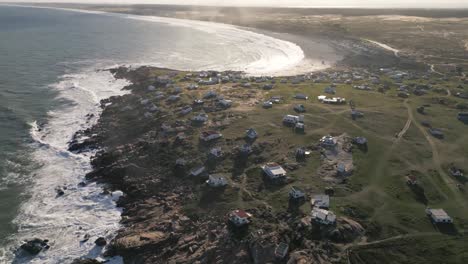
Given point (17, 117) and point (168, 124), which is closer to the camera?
point (168, 124)

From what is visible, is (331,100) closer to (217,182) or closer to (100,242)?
(217,182)

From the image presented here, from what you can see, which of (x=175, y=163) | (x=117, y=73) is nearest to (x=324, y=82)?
(x=175, y=163)

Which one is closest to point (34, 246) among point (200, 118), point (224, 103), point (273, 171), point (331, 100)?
point (273, 171)

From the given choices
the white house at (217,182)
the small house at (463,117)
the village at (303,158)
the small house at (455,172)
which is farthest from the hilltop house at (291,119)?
the small house at (463,117)

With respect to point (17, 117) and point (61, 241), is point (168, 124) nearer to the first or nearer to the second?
point (61, 241)

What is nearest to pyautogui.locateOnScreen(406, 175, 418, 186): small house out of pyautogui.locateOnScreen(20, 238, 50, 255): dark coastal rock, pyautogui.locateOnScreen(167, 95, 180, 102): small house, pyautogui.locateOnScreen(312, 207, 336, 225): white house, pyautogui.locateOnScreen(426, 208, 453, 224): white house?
pyautogui.locateOnScreen(426, 208, 453, 224): white house

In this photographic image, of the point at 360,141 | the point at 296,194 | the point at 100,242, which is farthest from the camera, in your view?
the point at 360,141
